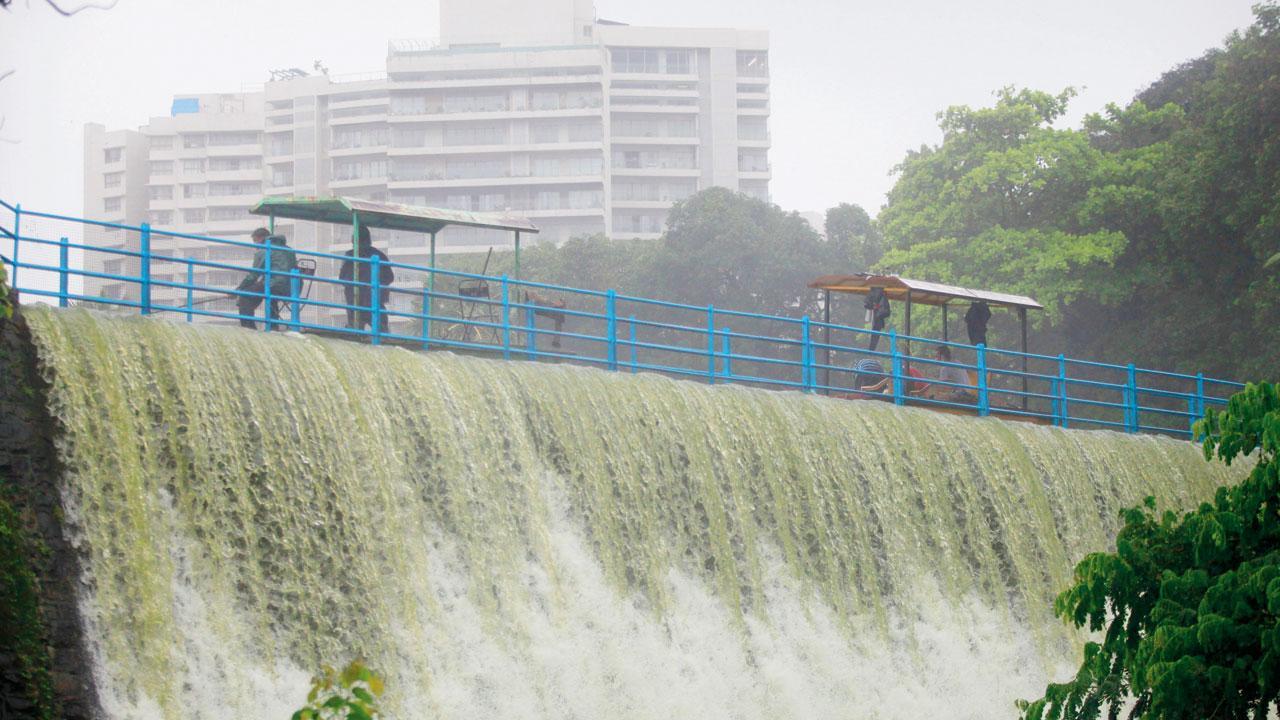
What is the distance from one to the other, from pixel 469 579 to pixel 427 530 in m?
0.60

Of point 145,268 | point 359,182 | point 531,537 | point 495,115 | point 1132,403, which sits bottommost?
point 531,537

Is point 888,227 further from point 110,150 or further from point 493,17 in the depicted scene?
point 110,150

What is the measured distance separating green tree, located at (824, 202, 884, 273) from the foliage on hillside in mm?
11782

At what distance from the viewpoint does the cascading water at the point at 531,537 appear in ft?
39.1

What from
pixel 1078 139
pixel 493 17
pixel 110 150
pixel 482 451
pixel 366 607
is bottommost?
pixel 366 607

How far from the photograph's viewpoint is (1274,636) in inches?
344

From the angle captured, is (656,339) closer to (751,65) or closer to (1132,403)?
(1132,403)

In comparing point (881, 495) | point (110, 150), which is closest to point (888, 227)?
point (881, 495)

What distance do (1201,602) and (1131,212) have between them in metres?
30.8

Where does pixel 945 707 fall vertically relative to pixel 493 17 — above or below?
below

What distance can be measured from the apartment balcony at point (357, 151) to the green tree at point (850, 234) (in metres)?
37.6

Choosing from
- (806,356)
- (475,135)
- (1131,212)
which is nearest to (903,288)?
(806,356)

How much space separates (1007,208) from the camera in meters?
42.1

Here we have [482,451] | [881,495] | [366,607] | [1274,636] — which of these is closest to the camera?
[1274,636]
